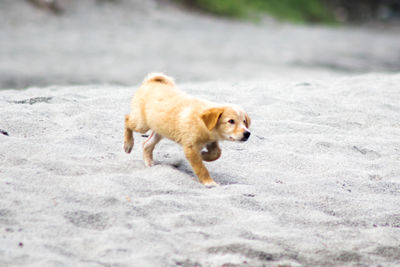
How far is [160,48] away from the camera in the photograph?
16.1 meters

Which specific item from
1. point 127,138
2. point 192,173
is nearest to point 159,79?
point 127,138

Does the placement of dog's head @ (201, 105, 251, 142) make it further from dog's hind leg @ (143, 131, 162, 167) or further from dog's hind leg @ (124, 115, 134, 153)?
dog's hind leg @ (124, 115, 134, 153)

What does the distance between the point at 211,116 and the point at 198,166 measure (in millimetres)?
418

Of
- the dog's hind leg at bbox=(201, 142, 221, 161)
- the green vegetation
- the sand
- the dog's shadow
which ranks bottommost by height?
the green vegetation

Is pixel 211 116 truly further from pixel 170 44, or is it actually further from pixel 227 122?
pixel 170 44

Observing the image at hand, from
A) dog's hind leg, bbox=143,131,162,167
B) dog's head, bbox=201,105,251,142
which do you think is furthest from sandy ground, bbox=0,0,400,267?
dog's head, bbox=201,105,251,142

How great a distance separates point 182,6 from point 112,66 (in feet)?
42.1

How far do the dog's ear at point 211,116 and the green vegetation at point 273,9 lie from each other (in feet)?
72.4

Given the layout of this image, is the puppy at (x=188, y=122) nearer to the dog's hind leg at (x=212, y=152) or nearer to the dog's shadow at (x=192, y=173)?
the dog's hind leg at (x=212, y=152)

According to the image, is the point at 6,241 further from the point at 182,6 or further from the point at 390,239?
the point at 182,6

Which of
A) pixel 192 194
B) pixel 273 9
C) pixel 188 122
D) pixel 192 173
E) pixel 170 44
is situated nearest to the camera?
pixel 192 194

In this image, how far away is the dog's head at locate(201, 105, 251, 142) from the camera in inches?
158

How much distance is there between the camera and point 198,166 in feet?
13.7

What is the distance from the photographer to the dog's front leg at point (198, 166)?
418 cm
